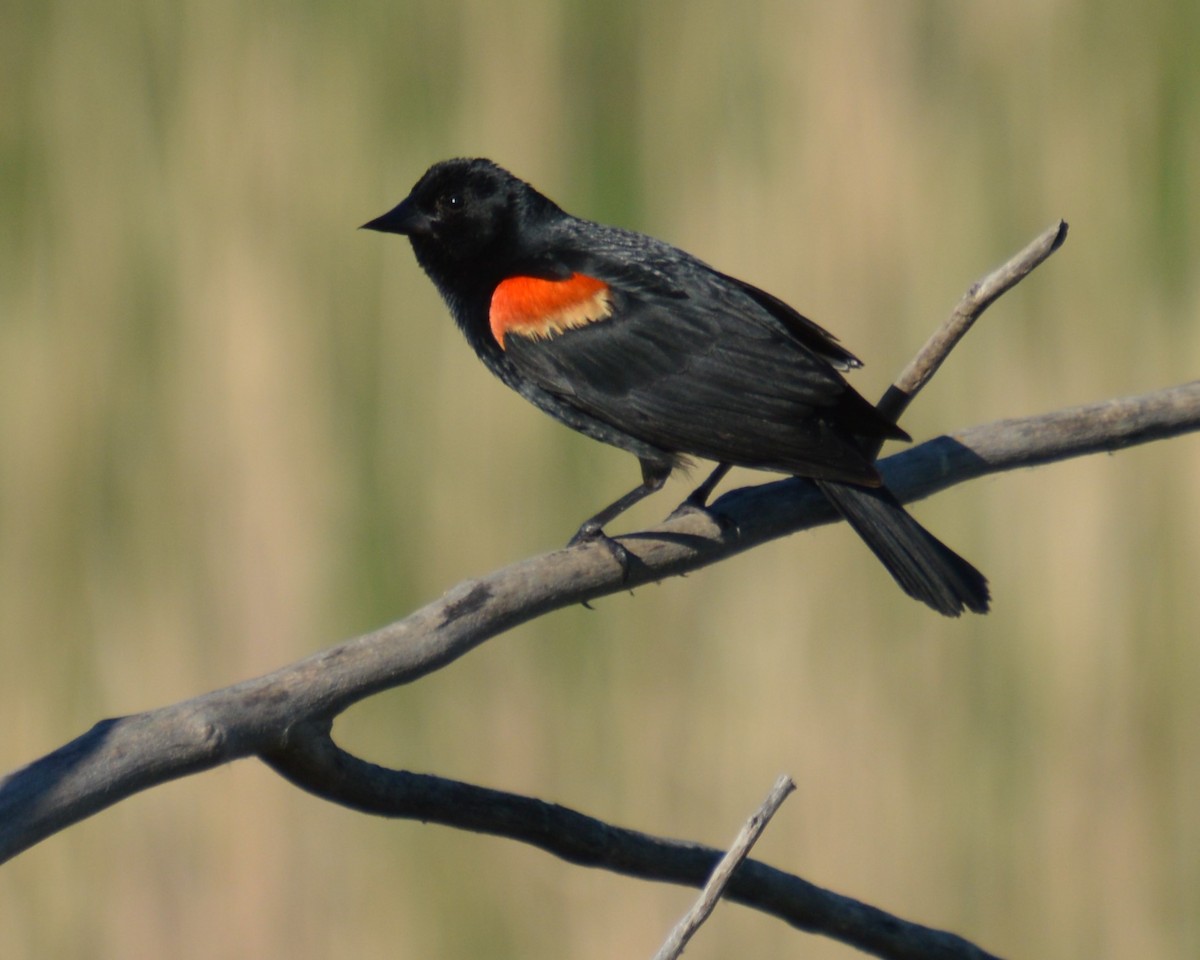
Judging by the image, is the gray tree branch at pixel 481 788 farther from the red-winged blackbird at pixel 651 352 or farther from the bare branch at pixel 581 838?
the red-winged blackbird at pixel 651 352

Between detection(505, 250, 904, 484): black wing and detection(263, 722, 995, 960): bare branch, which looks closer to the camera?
detection(263, 722, 995, 960): bare branch

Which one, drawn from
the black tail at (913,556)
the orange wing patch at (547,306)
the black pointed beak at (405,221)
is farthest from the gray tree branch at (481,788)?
the black pointed beak at (405,221)

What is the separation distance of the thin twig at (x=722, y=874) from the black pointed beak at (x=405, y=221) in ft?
5.44

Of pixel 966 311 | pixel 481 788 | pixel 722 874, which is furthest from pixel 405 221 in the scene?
pixel 722 874

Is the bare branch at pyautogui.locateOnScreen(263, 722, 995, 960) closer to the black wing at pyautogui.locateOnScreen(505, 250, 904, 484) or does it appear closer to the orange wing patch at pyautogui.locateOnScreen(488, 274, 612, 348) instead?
the black wing at pyautogui.locateOnScreen(505, 250, 904, 484)

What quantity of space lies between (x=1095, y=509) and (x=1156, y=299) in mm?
406

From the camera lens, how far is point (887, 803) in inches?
107

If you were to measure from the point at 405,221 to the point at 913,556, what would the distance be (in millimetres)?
1074

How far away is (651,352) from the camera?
2.28 m

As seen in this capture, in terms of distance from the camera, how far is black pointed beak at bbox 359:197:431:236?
2.53 m

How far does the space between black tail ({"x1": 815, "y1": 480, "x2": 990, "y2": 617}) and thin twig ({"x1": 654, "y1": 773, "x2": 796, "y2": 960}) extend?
0.92m

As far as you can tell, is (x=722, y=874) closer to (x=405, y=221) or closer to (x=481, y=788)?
(x=481, y=788)

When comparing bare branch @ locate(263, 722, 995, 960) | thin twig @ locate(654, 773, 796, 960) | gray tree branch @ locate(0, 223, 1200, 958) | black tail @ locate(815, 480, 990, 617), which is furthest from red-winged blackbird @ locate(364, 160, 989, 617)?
thin twig @ locate(654, 773, 796, 960)

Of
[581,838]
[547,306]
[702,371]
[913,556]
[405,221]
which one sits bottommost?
[581,838]
